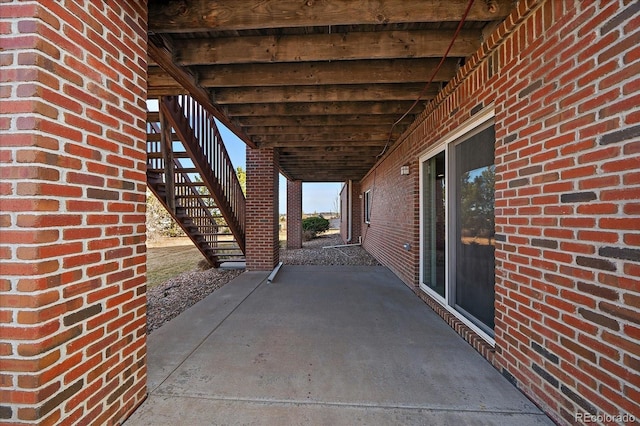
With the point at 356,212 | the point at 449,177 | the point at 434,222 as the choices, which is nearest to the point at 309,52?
the point at 449,177

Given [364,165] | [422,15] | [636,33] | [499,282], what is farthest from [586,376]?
[364,165]

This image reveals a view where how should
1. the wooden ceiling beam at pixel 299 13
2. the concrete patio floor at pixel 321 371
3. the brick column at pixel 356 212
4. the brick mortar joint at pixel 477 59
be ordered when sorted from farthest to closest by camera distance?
the brick column at pixel 356 212 < the wooden ceiling beam at pixel 299 13 < the brick mortar joint at pixel 477 59 < the concrete patio floor at pixel 321 371

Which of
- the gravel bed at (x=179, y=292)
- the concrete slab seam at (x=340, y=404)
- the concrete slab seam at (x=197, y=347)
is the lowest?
the gravel bed at (x=179, y=292)

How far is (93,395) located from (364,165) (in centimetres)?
824

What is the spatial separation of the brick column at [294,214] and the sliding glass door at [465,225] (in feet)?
23.1

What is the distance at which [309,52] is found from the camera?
269 cm

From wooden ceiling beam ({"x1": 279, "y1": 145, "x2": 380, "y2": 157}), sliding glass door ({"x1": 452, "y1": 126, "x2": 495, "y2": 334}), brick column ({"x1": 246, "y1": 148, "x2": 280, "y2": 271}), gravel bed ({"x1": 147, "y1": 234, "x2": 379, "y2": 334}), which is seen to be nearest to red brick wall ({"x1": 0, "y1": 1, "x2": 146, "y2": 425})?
gravel bed ({"x1": 147, "y1": 234, "x2": 379, "y2": 334})

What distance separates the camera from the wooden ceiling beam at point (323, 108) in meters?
4.04

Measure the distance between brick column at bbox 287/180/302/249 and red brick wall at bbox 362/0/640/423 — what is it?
8.62m

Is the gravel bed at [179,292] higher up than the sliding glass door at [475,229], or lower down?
lower down

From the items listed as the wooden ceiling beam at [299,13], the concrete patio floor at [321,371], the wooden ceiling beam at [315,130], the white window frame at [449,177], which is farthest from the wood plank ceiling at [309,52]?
the concrete patio floor at [321,371]

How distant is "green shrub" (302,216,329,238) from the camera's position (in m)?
14.6

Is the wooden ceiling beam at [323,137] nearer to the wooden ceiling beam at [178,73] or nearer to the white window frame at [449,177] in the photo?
the white window frame at [449,177]

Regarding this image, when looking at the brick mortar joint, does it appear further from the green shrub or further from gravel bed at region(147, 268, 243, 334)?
the green shrub
